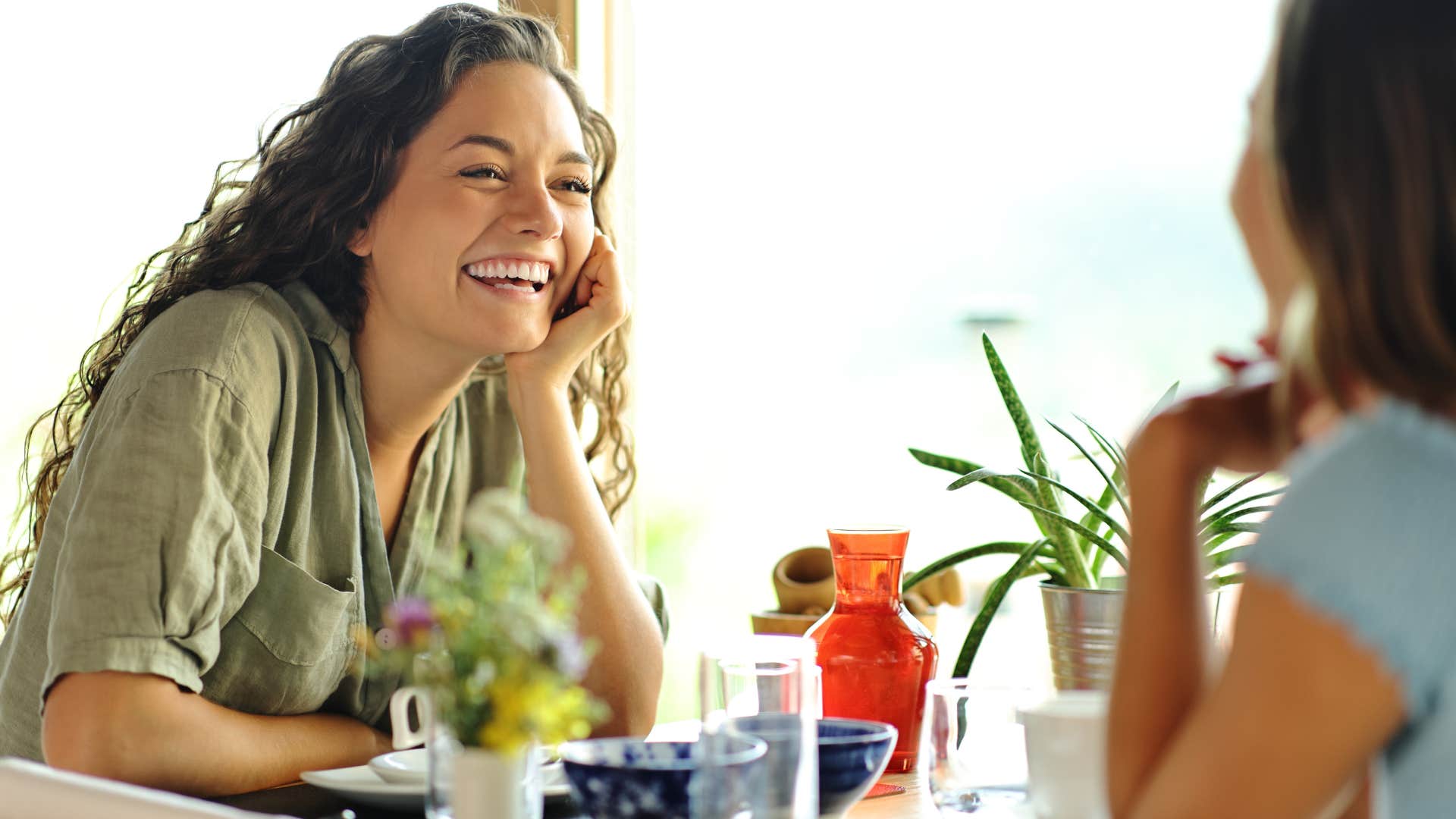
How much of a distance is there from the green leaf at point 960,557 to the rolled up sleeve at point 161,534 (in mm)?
694

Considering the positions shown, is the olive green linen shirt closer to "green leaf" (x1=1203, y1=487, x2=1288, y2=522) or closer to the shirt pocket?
the shirt pocket

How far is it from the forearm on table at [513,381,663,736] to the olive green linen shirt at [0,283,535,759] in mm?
173

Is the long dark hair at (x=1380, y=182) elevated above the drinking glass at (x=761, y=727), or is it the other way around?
the long dark hair at (x=1380, y=182)

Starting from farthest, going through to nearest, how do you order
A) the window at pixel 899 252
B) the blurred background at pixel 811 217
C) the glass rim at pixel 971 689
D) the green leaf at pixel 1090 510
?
the window at pixel 899 252
the blurred background at pixel 811 217
the green leaf at pixel 1090 510
the glass rim at pixel 971 689

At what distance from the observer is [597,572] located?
1596mm

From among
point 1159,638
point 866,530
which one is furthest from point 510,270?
point 1159,638

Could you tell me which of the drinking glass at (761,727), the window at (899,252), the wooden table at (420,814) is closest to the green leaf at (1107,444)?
the wooden table at (420,814)

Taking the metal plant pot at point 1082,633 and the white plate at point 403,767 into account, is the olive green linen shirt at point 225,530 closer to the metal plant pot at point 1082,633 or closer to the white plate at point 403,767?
the white plate at point 403,767

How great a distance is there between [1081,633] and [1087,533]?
0.12m

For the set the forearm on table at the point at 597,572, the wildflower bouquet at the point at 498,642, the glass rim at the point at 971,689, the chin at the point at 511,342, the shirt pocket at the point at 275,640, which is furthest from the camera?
the chin at the point at 511,342

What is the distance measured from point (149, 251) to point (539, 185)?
38.1 inches

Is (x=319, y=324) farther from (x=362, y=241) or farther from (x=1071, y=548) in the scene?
(x=1071, y=548)

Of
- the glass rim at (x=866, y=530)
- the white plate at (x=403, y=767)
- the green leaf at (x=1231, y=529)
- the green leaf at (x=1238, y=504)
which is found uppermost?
the green leaf at (x=1238, y=504)

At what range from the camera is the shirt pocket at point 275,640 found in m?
1.42
